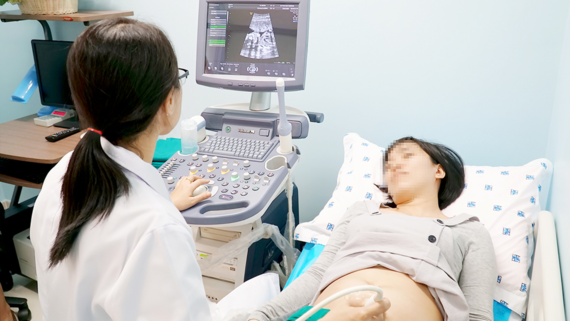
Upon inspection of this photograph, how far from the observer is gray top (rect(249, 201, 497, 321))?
124 centimetres

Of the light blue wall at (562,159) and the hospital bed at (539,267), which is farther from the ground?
the light blue wall at (562,159)

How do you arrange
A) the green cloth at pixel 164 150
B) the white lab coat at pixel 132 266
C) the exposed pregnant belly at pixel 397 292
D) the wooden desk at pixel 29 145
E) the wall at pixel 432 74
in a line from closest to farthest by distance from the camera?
the white lab coat at pixel 132 266, the exposed pregnant belly at pixel 397 292, the wall at pixel 432 74, the wooden desk at pixel 29 145, the green cloth at pixel 164 150

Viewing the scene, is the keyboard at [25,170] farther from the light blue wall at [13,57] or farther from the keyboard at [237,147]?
the keyboard at [237,147]

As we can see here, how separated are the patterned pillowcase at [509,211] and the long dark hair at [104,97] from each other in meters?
1.21

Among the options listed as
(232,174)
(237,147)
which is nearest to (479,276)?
(232,174)

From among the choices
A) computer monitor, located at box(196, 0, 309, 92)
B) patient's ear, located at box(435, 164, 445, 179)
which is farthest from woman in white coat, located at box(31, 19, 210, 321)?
patient's ear, located at box(435, 164, 445, 179)

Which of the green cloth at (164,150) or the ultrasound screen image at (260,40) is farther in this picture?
the green cloth at (164,150)

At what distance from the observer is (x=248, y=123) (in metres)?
1.80

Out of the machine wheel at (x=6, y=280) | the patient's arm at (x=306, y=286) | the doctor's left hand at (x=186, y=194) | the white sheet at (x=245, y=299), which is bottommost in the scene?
the machine wheel at (x=6, y=280)

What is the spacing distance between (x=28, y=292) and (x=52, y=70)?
45.9 inches

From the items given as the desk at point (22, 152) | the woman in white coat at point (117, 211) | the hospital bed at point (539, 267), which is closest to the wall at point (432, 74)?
the hospital bed at point (539, 267)

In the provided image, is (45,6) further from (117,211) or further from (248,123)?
(117,211)

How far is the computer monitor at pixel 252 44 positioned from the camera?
168 centimetres

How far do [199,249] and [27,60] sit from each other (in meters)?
1.97
